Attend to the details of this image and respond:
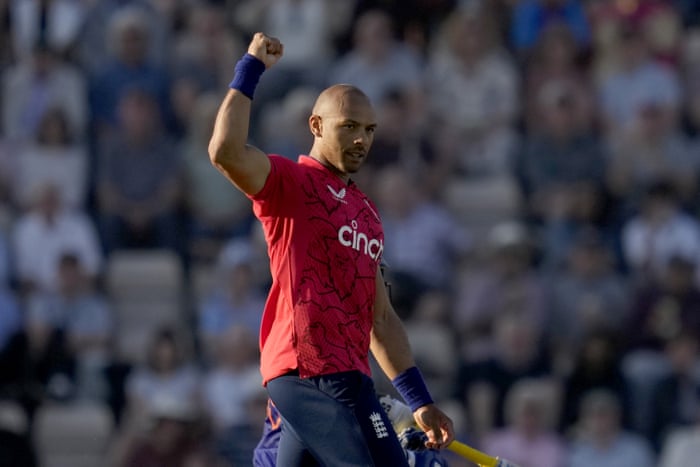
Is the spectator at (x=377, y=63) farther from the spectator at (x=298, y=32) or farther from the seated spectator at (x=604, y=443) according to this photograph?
the seated spectator at (x=604, y=443)

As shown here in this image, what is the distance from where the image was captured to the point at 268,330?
6074 millimetres

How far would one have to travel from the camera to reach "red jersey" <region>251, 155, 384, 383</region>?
593 centimetres

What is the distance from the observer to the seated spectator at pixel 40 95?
1317 cm

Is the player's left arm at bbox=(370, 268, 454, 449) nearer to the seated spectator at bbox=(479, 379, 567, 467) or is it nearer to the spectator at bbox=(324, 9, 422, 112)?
the seated spectator at bbox=(479, 379, 567, 467)

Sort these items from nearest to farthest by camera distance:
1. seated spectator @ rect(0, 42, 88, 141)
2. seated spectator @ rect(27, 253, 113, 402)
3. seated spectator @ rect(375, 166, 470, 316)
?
1. seated spectator @ rect(27, 253, 113, 402)
2. seated spectator @ rect(375, 166, 470, 316)
3. seated spectator @ rect(0, 42, 88, 141)

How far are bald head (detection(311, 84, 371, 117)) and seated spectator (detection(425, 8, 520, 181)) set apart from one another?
720cm

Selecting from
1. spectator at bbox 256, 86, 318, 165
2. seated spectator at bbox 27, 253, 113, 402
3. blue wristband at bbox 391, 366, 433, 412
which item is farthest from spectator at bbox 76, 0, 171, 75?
blue wristband at bbox 391, 366, 433, 412

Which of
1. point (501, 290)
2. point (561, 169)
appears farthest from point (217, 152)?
point (561, 169)

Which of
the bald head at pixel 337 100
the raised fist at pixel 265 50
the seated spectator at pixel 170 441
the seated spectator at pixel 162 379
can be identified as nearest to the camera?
the raised fist at pixel 265 50

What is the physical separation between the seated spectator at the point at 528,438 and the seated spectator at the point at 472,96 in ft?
8.37

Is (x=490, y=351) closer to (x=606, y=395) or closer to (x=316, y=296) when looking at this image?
(x=606, y=395)

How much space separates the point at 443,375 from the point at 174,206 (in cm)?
264

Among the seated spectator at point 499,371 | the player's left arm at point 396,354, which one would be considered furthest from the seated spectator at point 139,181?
the player's left arm at point 396,354

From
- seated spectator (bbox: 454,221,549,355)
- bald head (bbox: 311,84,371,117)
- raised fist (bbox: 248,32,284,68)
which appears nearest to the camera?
raised fist (bbox: 248,32,284,68)
